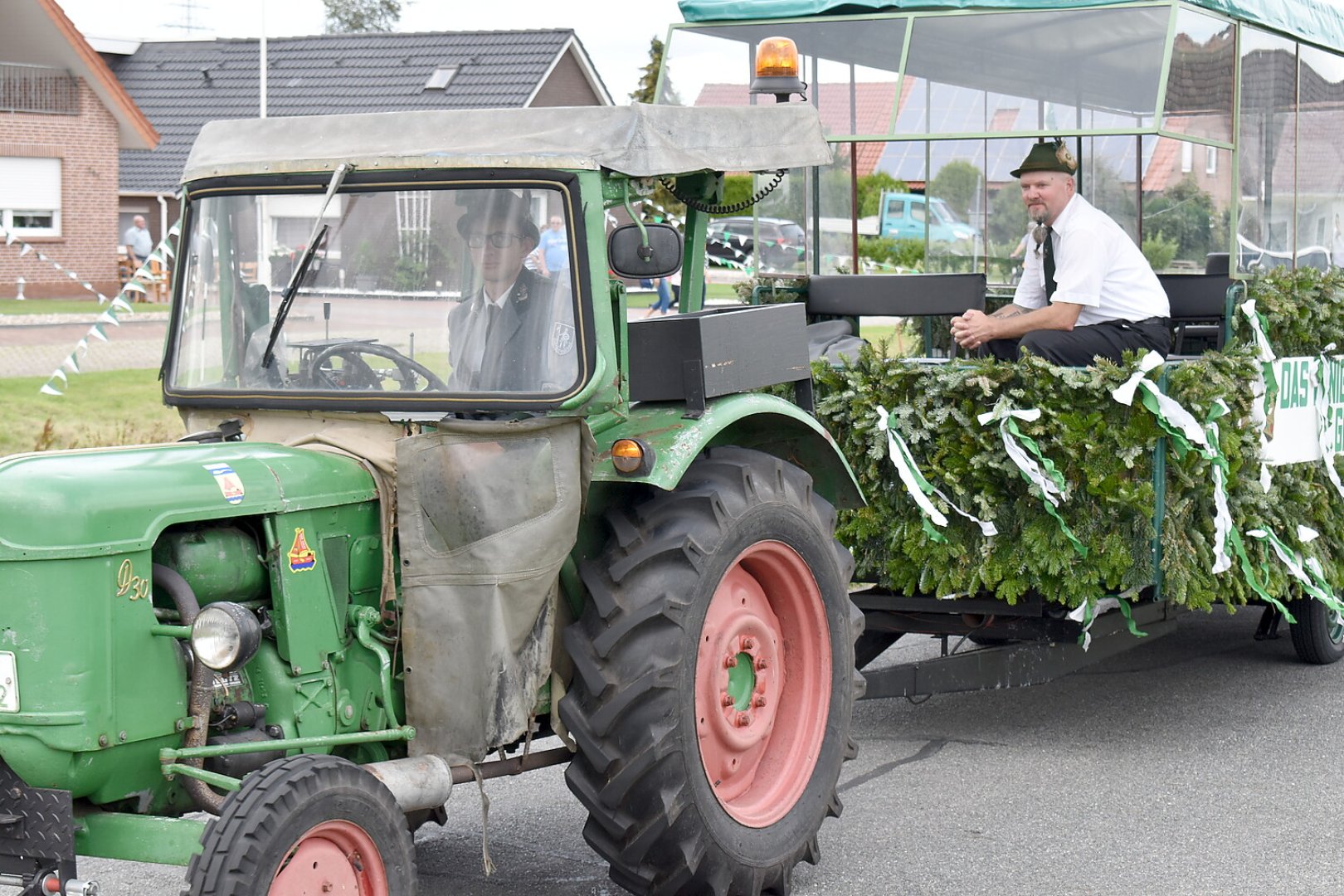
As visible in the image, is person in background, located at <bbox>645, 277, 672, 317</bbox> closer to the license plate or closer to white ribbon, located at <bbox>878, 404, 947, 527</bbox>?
white ribbon, located at <bbox>878, 404, 947, 527</bbox>

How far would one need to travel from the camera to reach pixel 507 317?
419cm

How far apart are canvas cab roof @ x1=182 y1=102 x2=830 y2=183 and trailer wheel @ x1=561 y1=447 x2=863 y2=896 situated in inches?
35.5

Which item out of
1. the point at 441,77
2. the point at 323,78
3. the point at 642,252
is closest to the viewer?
the point at 642,252

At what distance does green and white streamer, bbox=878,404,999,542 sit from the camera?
5.79 meters

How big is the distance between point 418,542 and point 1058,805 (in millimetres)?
2553

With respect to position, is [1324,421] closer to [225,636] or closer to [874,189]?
[874,189]


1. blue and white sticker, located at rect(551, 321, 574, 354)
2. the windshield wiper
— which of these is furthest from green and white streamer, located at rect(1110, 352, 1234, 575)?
the windshield wiper

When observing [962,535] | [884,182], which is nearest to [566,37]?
[884,182]

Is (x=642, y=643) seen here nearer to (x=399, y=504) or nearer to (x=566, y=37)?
(x=399, y=504)

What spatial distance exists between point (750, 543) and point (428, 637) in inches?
38.6

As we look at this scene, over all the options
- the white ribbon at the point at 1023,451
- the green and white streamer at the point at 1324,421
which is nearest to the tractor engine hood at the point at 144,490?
the white ribbon at the point at 1023,451

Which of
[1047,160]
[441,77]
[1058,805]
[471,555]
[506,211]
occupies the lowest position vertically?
[1058,805]

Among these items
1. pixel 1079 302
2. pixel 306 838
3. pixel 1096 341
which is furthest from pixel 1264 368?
pixel 306 838

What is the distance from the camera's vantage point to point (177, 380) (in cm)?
453
